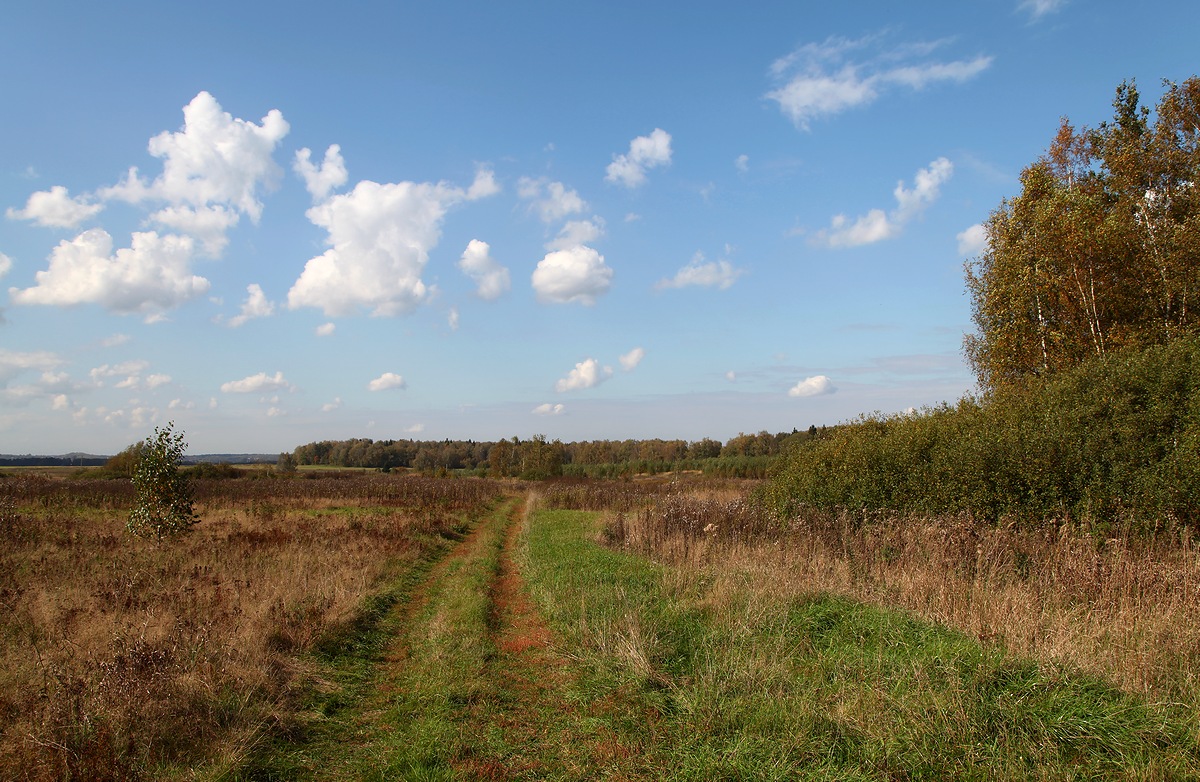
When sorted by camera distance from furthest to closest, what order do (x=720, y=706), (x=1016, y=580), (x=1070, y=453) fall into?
(x=1070, y=453) < (x=1016, y=580) < (x=720, y=706)

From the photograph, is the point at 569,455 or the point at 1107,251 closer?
the point at 1107,251

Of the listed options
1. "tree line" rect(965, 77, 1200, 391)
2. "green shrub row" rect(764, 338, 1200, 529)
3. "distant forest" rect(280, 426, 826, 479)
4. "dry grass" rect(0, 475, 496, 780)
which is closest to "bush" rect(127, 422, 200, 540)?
"dry grass" rect(0, 475, 496, 780)

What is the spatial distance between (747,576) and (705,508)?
25.5 feet

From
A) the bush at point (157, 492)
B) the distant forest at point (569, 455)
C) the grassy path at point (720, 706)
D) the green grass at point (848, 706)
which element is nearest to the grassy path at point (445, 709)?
the grassy path at point (720, 706)

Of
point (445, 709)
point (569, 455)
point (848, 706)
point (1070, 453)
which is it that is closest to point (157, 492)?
point (445, 709)

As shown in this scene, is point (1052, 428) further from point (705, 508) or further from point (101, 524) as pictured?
point (101, 524)

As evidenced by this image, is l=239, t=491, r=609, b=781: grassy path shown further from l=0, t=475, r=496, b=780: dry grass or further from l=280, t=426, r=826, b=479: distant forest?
l=280, t=426, r=826, b=479: distant forest

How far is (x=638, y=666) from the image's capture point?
6.07m

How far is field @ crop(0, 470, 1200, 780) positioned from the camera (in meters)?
4.35

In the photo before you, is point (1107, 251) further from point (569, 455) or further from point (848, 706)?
point (569, 455)

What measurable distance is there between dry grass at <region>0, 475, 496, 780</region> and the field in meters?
0.03

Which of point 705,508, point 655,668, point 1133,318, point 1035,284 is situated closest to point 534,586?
point 655,668

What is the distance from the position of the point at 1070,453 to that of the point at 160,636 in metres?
15.2

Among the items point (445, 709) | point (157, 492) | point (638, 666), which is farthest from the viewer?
point (157, 492)
